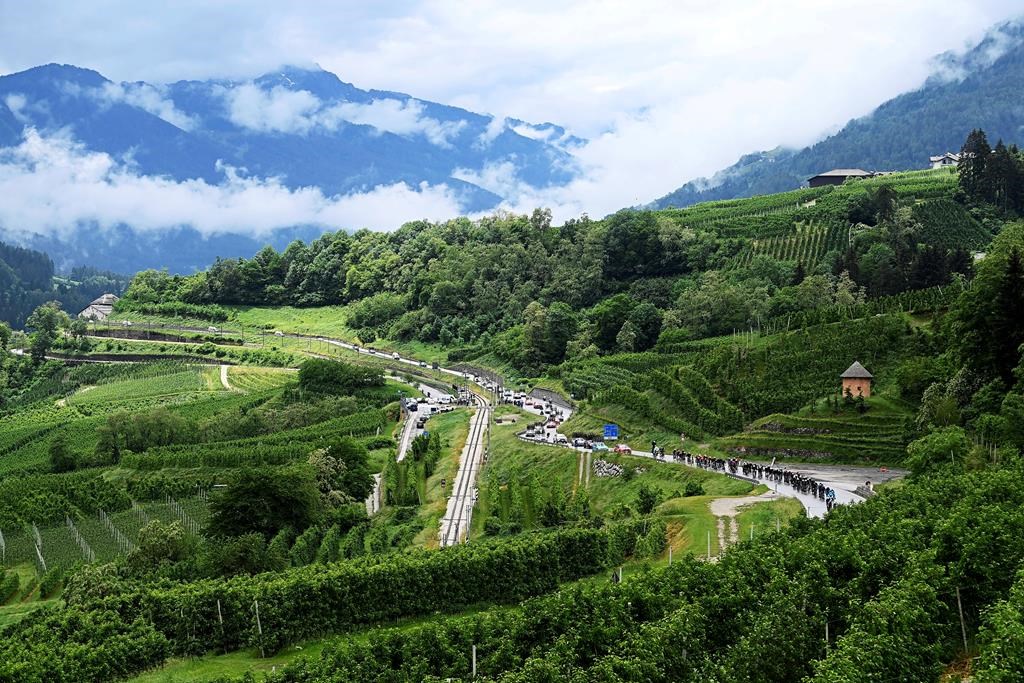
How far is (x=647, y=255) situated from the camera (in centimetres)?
11225

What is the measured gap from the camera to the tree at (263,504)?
2304 inches

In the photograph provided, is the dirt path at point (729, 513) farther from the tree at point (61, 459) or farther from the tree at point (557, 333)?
the tree at point (61, 459)

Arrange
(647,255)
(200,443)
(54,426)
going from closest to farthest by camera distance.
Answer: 1. (200,443)
2. (54,426)
3. (647,255)

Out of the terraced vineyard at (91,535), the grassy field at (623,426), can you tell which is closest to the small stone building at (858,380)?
the grassy field at (623,426)

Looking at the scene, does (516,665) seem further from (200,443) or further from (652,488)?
(200,443)

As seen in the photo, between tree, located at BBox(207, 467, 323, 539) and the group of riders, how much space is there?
19.8 m

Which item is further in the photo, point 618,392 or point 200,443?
point 200,443

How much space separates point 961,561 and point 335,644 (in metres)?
21.4

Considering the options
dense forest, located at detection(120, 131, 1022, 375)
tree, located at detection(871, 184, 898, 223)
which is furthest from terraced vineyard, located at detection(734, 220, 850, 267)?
tree, located at detection(871, 184, 898, 223)

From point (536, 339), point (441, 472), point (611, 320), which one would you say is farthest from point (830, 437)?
Answer: point (536, 339)

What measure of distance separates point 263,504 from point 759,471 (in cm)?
2622

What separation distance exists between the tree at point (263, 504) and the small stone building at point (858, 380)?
30.7 meters

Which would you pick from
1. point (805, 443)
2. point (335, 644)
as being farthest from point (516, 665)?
point (805, 443)

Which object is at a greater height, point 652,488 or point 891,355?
point 891,355
